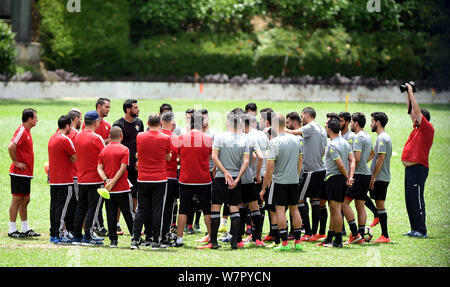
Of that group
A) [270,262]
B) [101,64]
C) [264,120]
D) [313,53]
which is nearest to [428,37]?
[313,53]

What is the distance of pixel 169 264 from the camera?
8898mm

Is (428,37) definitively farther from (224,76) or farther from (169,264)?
(169,264)

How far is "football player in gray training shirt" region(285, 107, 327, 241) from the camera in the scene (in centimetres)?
1095

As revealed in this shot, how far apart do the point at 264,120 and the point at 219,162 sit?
4.92 feet

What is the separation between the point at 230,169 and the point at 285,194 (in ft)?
2.85

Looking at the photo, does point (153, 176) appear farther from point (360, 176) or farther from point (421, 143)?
point (421, 143)

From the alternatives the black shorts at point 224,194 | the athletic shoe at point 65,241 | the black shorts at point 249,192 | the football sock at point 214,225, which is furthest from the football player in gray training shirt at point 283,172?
the athletic shoe at point 65,241

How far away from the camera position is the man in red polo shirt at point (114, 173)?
9.99 meters

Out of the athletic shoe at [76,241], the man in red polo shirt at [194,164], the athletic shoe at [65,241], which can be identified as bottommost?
the athletic shoe at [65,241]

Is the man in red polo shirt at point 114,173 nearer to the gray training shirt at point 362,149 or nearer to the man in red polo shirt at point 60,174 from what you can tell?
the man in red polo shirt at point 60,174

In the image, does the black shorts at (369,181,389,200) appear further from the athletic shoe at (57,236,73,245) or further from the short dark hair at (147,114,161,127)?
the athletic shoe at (57,236,73,245)

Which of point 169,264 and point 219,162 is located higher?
point 219,162

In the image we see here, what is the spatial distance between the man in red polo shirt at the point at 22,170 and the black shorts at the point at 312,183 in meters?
4.27

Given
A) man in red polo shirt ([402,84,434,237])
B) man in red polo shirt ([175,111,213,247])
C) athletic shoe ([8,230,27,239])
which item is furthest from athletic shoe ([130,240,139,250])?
man in red polo shirt ([402,84,434,237])
